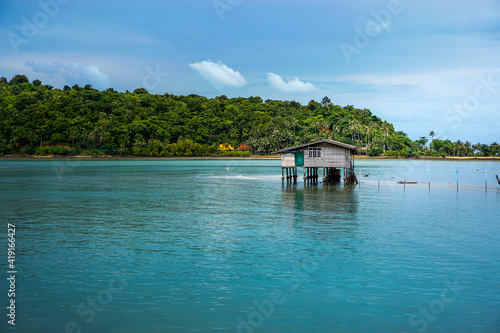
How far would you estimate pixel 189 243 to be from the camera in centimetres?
2070

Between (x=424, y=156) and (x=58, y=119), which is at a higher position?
(x=58, y=119)

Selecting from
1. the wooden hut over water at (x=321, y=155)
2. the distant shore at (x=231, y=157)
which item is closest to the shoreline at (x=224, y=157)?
the distant shore at (x=231, y=157)

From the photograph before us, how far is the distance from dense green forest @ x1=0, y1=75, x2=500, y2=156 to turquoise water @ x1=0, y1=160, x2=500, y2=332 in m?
131

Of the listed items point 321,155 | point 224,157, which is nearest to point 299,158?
point 321,155

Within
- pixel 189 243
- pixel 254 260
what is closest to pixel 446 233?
pixel 254 260

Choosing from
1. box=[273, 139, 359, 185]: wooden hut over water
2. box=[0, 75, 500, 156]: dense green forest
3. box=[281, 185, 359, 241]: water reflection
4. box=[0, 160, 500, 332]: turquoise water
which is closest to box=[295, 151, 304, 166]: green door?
box=[273, 139, 359, 185]: wooden hut over water

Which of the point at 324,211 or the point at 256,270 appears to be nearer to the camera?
the point at 256,270

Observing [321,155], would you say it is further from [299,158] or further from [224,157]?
[224,157]

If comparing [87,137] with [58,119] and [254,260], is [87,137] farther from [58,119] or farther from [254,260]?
[254,260]

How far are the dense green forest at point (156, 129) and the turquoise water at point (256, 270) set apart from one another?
131 meters

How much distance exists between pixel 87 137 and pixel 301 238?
14723 centimetres

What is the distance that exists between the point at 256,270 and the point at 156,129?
154 meters

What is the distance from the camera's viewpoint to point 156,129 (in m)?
165

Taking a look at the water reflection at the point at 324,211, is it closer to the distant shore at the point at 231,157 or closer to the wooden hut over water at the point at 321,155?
the wooden hut over water at the point at 321,155
